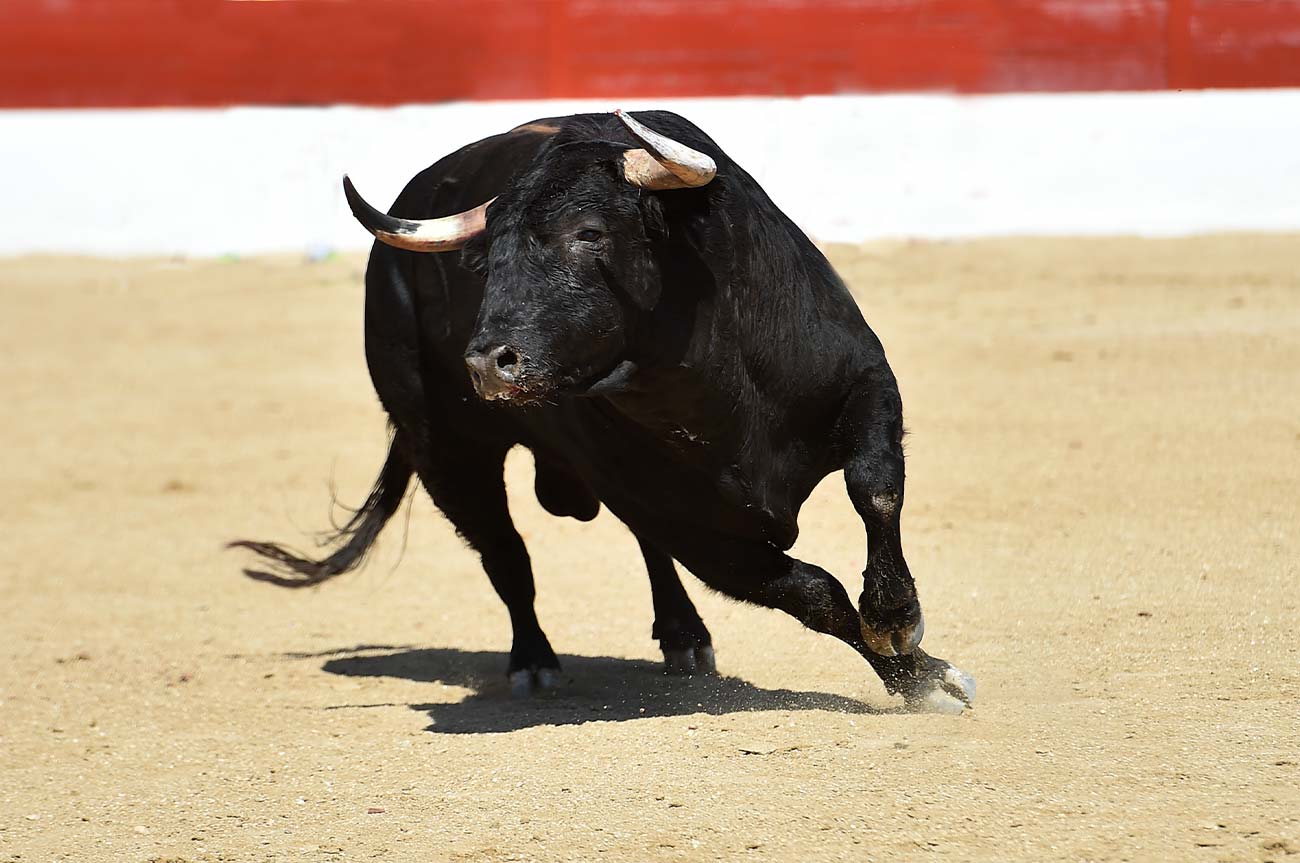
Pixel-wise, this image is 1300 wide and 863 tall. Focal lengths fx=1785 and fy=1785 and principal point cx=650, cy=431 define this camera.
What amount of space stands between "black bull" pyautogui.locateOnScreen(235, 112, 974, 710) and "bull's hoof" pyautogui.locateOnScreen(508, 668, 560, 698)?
0.70 m

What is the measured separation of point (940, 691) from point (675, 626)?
44.5 inches

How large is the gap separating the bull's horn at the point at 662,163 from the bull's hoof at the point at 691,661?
5.72ft

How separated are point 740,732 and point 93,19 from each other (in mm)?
10549

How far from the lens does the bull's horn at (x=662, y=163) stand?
3.84 meters

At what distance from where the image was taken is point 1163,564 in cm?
596

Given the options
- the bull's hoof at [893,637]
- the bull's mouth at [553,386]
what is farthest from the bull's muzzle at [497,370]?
the bull's hoof at [893,637]

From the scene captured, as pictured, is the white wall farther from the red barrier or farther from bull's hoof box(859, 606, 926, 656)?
bull's hoof box(859, 606, 926, 656)

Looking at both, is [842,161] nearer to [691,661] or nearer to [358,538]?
[358,538]

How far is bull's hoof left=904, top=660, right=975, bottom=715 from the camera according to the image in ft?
14.2

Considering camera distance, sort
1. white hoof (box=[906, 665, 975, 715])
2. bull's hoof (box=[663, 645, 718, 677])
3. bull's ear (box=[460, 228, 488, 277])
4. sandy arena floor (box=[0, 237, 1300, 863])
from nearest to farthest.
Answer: sandy arena floor (box=[0, 237, 1300, 863]) < bull's ear (box=[460, 228, 488, 277]) < white hoof (box=[906, 665, 975, 715]) < bull's hoof (box=[663, 645, 718, 677])

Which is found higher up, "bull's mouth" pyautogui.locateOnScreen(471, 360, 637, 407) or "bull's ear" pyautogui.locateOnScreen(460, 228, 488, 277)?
"bull's ear" pyautogui.locateOnScreen(460, 228, 488, 277)

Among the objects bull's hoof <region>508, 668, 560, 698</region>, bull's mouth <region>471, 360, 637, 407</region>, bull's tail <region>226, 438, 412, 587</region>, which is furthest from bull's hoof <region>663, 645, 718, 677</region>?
bull's mouth <region>471, 360, 637, 407</region>

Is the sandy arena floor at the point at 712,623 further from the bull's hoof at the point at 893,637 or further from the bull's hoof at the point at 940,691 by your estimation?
the bull's hoof at the point at 893,637

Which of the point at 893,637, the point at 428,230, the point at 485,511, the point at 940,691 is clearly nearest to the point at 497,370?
the point at 428,230
